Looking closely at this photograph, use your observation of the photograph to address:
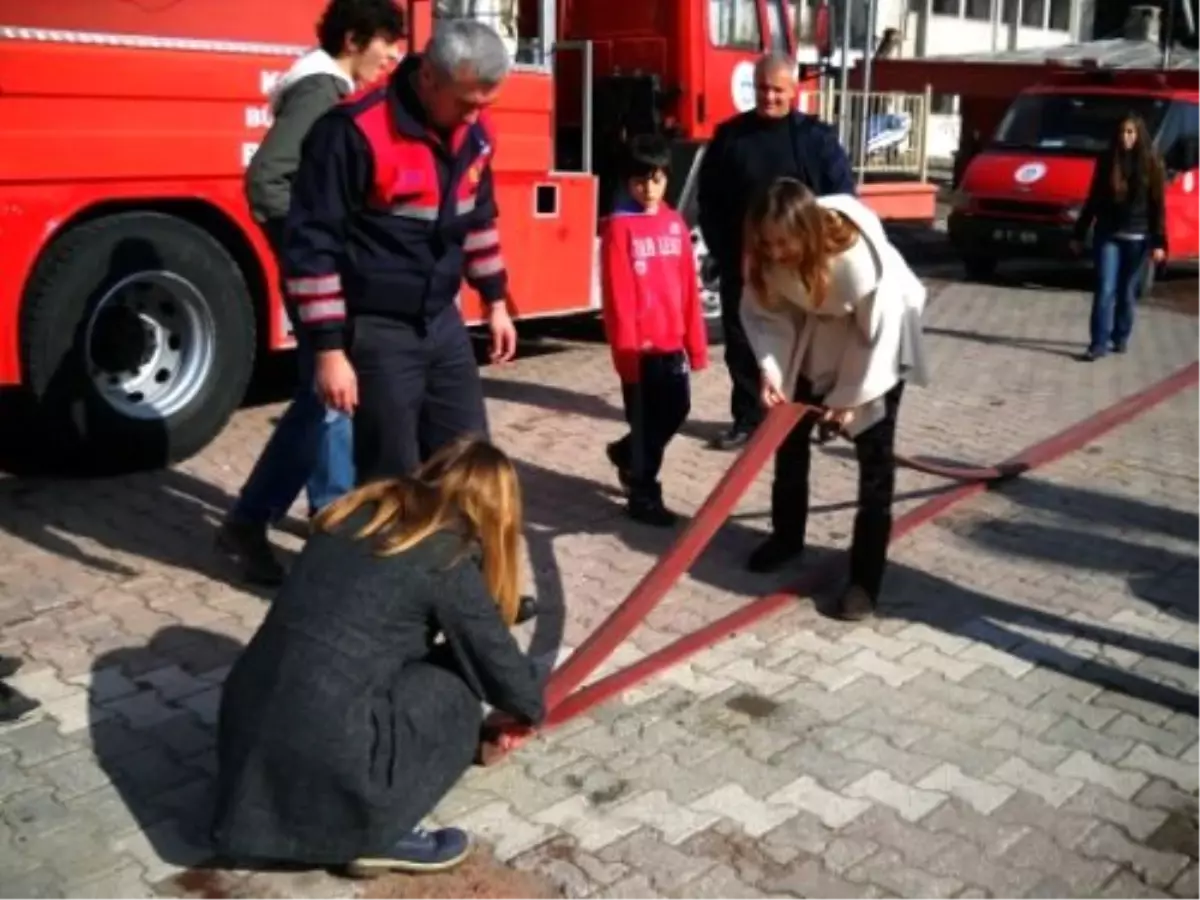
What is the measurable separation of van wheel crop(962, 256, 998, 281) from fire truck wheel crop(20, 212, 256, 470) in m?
9.79

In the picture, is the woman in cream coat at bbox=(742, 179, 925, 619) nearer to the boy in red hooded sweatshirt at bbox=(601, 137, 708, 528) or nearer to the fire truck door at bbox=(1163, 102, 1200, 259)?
the boy in red hooded sweatshirt at bbox=(601, 137, 708, 528)

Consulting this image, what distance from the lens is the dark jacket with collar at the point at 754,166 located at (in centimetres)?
615

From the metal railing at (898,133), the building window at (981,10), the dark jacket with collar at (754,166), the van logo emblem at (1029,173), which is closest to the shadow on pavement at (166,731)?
the dark jacket with collar at (754,166)

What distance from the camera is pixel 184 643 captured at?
435cm

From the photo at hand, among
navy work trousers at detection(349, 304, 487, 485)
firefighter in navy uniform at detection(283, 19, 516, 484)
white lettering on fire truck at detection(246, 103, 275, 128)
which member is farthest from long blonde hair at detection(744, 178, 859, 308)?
white lettering on fire truck at detection(246, 103, 275, 128)

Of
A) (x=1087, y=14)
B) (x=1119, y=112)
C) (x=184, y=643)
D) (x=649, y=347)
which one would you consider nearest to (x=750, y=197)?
(x=649, y=347)

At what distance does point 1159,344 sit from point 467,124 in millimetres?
Result: 8197

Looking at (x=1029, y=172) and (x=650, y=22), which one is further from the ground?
(x=650, y=22)

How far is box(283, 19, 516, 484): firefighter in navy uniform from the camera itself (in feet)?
12.1

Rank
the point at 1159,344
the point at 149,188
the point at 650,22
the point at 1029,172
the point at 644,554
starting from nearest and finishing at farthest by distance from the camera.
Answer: the point at 644,554 < the point at 149,188 < the point at 650,22 < the point at 1159,344 < the point at 1029,172

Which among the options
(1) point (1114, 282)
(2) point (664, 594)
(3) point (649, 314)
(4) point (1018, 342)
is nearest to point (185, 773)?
(2) point (664, 594)

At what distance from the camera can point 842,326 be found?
4516 mm

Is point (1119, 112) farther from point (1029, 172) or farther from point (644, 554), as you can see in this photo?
point (644, 554)

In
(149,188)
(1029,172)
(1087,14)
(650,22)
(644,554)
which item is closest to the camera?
(644,554)
